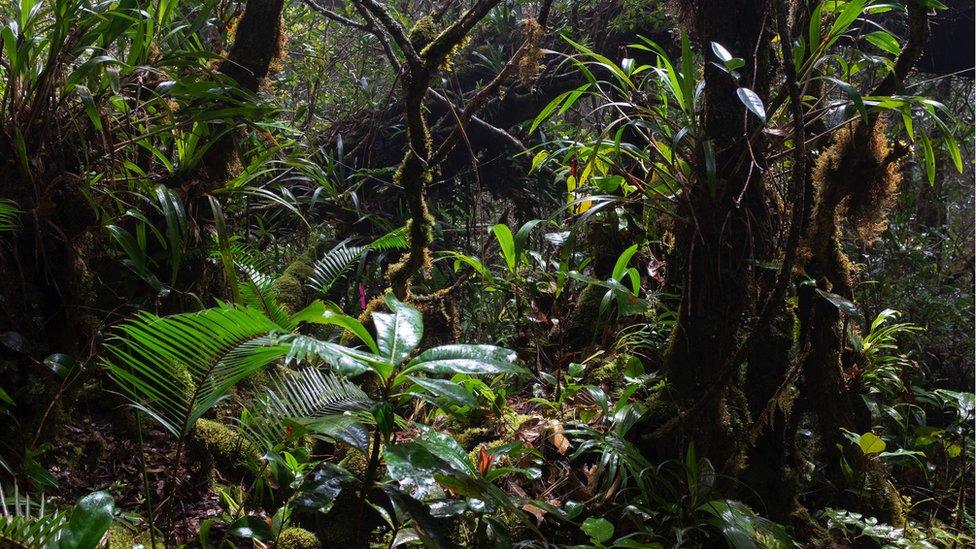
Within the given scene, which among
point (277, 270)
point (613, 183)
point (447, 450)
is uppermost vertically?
point (613, 183)

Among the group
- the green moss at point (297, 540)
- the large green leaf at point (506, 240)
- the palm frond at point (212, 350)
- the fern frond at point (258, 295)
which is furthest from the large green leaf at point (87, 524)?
the large green leaf at point (506, 240)

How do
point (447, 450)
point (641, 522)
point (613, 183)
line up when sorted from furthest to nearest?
point (613, 183) < point (641, 522) < point (447, 450)

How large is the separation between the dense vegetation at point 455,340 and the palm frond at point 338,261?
1.89 ft

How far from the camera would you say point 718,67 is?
6.14 ft

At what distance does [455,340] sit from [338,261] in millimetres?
959

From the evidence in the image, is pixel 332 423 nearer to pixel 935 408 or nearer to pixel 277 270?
pixel 277 270

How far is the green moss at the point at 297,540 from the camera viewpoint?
5.32 ft

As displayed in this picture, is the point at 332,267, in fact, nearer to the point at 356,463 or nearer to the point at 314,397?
the point at 356,463

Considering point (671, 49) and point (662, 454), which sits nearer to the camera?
point (662, 454)

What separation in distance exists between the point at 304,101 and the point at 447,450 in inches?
195

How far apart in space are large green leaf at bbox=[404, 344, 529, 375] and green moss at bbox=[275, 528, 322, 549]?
0.60m

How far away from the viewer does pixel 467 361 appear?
4.59ft

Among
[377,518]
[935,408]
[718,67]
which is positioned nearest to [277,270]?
[377,518]

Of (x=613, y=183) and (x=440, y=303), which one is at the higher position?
(x=613, y=183)
